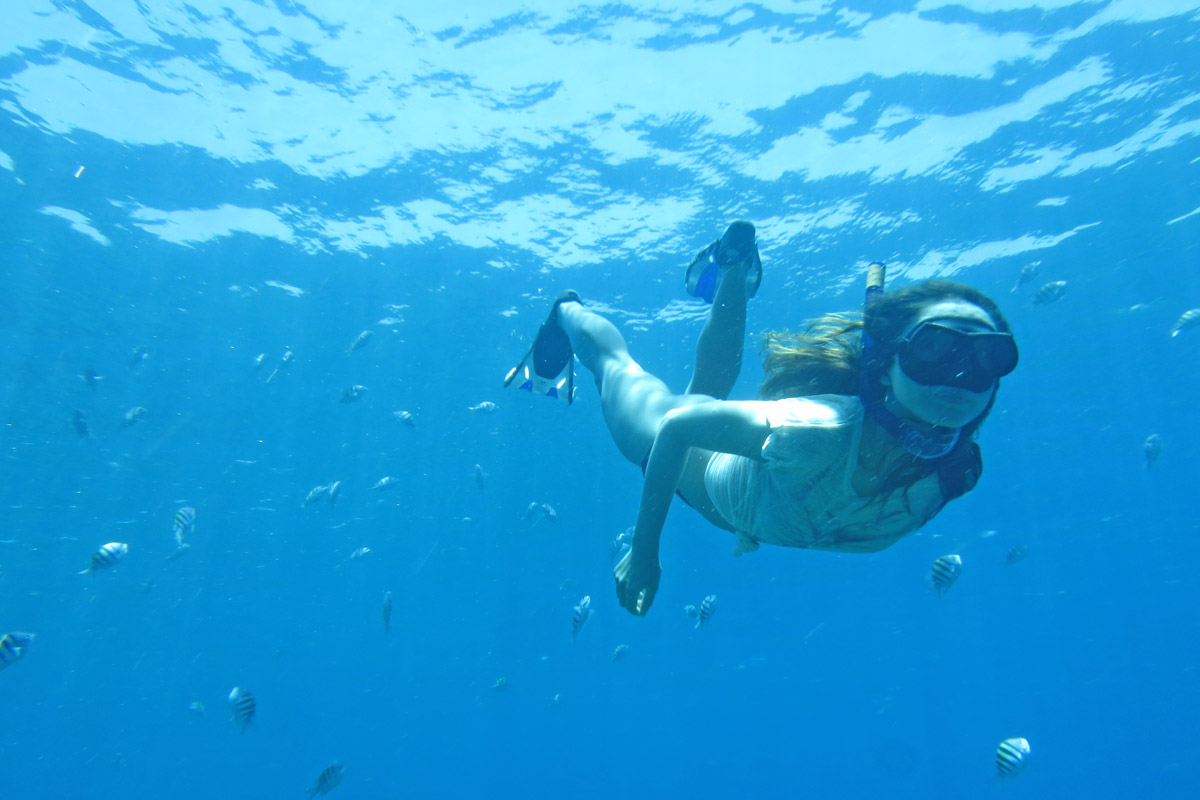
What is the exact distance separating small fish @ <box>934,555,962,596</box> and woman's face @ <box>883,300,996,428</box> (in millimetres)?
6925

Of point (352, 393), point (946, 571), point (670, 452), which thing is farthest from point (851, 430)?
point (352, 393)

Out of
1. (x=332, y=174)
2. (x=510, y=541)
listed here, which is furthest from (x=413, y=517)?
(x=332, y=174)

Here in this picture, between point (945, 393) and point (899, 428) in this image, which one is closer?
point (945, 393)

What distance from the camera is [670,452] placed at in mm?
3041

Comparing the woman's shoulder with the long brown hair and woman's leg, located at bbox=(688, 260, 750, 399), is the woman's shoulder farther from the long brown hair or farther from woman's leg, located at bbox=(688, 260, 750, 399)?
woman's leg, located at bbox=(688, 260, 750, 399)

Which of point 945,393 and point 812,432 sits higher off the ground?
point 945,393

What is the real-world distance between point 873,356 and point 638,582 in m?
1.57

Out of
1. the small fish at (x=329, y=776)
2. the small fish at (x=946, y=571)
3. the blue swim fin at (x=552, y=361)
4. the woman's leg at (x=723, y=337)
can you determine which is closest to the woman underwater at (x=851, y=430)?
the woman's leg at (x=723, y=337)

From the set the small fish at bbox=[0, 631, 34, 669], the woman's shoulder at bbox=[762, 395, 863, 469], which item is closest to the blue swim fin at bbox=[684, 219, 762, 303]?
the woman's shoulder at bbox=[762, 395, 863, 469]

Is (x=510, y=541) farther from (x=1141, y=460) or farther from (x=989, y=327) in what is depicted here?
(x=989, y=327)

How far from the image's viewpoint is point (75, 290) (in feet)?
61.1

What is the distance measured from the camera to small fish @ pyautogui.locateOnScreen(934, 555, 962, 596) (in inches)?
334

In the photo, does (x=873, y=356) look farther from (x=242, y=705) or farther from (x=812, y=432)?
(x=242, y=705)

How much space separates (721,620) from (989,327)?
199 feet
